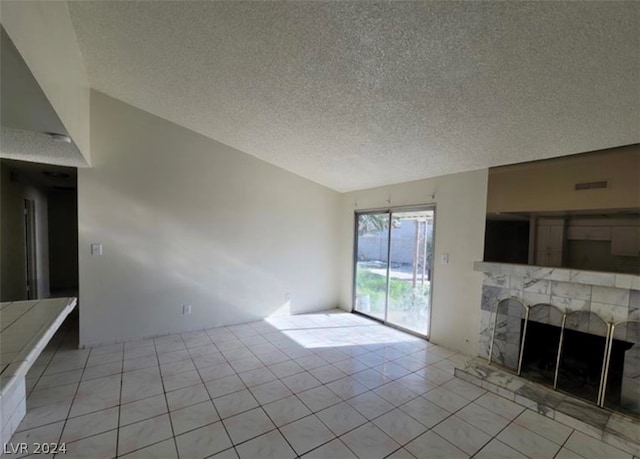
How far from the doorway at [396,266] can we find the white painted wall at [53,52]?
12.6 ft

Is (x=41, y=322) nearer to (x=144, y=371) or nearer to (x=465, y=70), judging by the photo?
(x=144, y=371)

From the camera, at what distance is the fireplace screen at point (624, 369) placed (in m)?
2.20

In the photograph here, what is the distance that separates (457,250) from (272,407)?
2692 millimetres

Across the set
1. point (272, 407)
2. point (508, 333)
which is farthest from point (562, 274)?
point (272, 407)

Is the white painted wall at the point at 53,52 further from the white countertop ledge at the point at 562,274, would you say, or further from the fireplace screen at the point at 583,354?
the fireplace screen at the point at 583,354

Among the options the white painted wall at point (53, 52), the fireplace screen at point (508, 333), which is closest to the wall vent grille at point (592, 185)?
the fireplace screen at point (508, 333)

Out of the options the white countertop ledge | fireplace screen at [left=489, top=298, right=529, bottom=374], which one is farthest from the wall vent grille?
fireplace screen at [left=489, top=298, right=529, bottom=374]

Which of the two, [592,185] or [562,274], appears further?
[562,274]

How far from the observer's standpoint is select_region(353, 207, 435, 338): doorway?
3.95 meters

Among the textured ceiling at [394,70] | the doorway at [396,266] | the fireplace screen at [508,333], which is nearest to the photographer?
the textured ceiling at [394,70]

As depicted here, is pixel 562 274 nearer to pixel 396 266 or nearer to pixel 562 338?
pixel 562 338

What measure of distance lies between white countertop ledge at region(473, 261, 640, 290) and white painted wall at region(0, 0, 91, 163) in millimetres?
3836

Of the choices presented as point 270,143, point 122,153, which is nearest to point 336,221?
point 270,143

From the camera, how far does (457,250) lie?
3.47 metres
